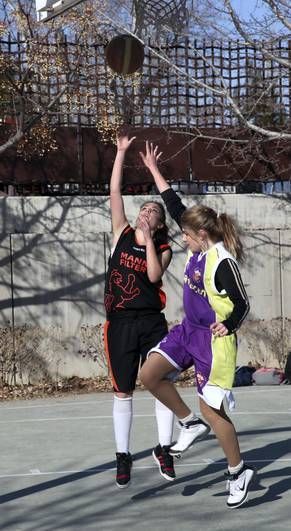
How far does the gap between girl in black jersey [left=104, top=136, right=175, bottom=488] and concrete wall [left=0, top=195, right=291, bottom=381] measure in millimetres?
6401

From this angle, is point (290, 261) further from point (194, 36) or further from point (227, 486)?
point (227, 486)

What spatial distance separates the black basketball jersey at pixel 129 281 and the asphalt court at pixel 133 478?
1274 millimetres

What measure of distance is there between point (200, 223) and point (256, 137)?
9.70 metres

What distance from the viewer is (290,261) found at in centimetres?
1445

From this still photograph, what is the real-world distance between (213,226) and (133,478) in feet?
6.55

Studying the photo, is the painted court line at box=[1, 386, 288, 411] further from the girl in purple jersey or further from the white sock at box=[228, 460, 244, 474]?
the white sock at box=[228, 460, 244, 474]

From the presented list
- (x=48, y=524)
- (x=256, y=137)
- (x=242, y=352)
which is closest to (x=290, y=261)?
(x=242, y=352)

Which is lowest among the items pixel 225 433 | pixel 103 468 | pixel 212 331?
pixel 103 468

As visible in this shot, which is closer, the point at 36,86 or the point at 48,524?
the point at 48,524

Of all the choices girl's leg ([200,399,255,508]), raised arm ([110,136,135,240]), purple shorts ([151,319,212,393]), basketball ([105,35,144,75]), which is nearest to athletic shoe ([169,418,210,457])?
purple shorts ([151,319,212,393])

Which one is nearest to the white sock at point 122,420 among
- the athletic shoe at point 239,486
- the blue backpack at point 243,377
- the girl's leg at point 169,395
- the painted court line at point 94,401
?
the girl's leg at point 169,395

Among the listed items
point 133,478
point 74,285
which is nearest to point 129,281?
point 133,478

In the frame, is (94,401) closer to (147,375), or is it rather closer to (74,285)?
(74,285)

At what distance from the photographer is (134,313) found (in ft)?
23.1
